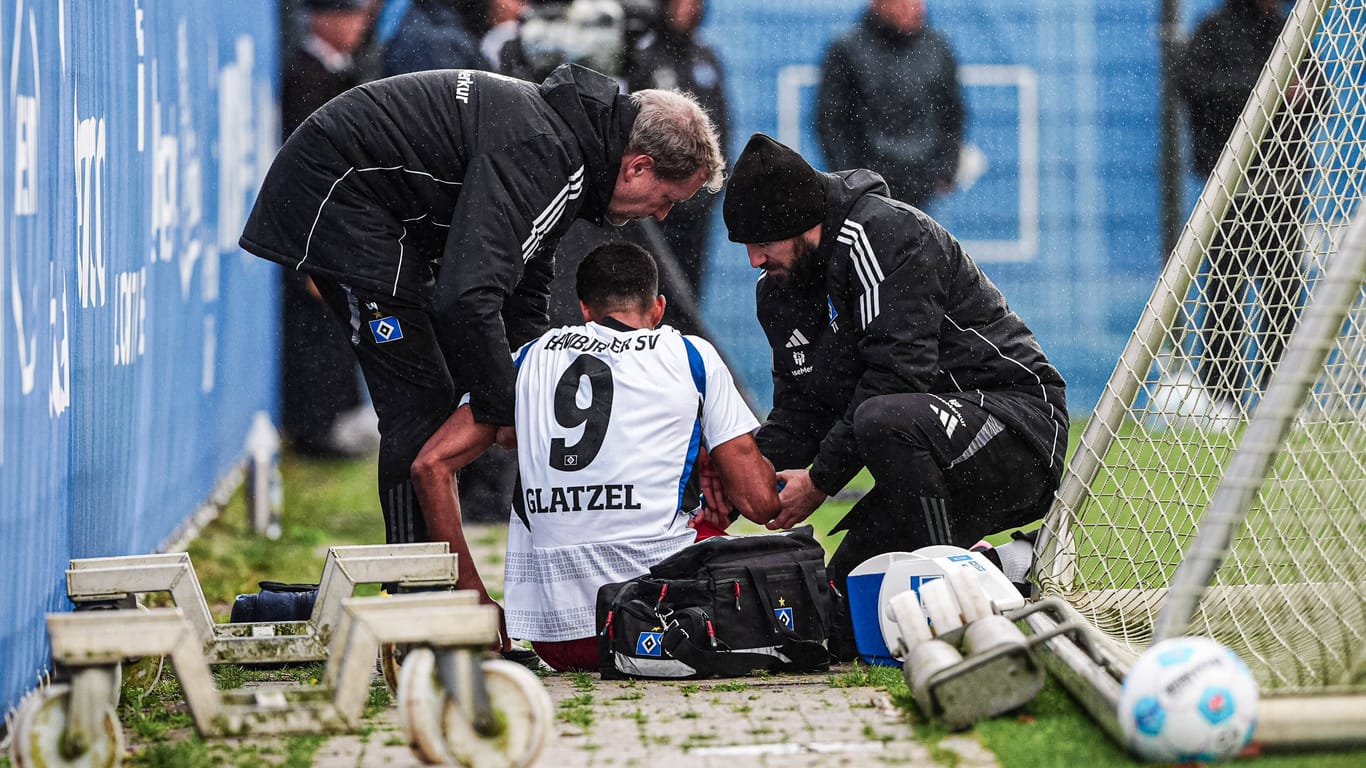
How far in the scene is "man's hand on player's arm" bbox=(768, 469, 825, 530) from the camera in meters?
5.16

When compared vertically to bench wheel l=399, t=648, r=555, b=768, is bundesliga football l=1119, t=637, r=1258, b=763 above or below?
above

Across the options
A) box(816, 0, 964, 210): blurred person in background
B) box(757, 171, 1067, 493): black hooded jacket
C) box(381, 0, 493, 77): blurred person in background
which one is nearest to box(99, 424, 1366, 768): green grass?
box(757, 171, 1067, 493): black hooded jacket

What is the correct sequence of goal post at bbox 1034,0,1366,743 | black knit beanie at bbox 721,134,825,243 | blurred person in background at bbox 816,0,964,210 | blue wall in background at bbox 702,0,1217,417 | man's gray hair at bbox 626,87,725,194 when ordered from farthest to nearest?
blue wall in background at bbox 702,0,1217,417 → blurred person in background at bbox 816,0,964,210 → black knit beanie at bbox 721,134,825,243 → man's gray hair at bbox 626,87,725,194 → goal post at bbox 1034,0,1366,743

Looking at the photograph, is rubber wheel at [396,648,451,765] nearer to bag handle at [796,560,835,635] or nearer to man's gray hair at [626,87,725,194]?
bag handle at [796,560,835,635]

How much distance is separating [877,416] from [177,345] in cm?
368

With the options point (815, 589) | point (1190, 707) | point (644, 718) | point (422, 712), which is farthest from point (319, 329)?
point (1190, 707)

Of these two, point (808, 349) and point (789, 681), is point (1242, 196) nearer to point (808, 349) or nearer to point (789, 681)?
point (808, 349)

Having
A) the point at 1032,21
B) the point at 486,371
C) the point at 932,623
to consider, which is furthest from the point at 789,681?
the point at 1032,21

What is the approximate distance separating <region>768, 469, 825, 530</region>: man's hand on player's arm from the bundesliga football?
2.15 metres

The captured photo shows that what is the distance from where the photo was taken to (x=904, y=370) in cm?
488

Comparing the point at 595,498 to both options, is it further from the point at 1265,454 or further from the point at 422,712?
the point at 1265,454

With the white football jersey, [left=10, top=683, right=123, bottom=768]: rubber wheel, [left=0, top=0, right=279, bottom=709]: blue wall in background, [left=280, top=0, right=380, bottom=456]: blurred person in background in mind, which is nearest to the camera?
[left=10, top=683, right=123, bottom=768]: rubber wheel

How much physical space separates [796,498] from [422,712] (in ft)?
7.77

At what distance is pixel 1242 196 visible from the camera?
539cm
